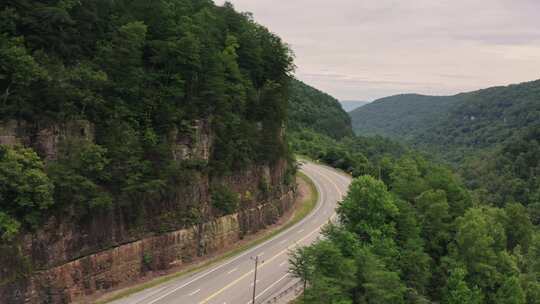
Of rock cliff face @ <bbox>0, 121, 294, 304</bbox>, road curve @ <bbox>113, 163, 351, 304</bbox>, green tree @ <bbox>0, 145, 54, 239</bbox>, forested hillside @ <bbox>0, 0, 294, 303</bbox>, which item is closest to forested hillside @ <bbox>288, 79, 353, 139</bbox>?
road curve @ <bbox>113, 163, 351, 304</bbox>

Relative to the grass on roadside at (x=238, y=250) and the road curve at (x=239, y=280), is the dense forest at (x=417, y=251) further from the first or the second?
the grass on roadside at (x=238, y=250)

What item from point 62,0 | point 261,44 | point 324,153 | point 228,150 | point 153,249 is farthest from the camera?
point 324,153

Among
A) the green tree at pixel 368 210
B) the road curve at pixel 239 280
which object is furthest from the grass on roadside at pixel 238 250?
the green tree at pixel 368 210

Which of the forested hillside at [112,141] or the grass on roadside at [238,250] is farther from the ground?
the forested hillside at [112,141]

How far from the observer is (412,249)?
128ft

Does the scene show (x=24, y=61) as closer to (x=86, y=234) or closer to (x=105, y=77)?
(x=105, y=77)

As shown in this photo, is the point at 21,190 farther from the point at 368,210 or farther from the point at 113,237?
the point at 368,210

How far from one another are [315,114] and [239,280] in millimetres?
112778

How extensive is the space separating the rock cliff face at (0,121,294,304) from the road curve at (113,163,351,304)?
224 cm

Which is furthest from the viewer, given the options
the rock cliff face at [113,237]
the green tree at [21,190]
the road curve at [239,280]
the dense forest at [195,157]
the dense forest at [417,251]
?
the road curve at [239,280]

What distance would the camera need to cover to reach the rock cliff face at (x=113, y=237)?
95.9 feet

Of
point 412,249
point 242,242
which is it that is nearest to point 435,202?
point 412,249

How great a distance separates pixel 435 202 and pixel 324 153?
51710 mm

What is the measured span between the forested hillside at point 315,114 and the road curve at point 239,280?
7352 cm
